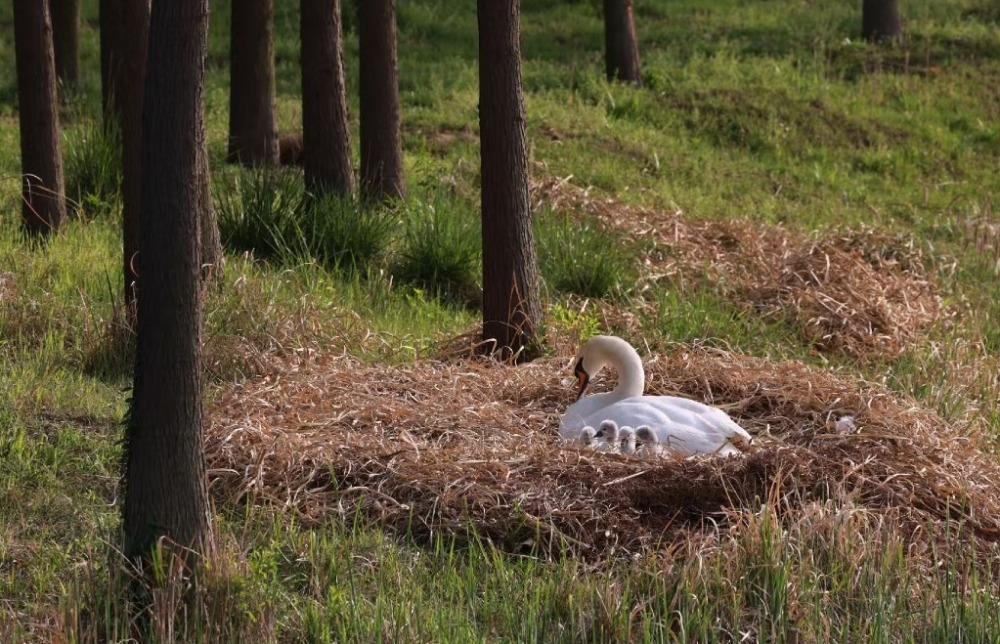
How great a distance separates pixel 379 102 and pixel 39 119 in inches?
116

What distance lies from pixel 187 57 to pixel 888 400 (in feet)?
13.0

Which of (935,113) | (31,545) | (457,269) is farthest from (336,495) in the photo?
(935,113)

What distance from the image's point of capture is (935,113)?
1823 centimetres

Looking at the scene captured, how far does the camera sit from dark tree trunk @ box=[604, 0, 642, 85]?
17969mm

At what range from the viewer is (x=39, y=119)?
1082 cm

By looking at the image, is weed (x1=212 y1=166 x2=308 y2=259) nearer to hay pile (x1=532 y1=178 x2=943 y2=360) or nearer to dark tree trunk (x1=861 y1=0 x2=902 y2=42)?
hay pile (x1=532 y1=178 x2=943 y2=360)

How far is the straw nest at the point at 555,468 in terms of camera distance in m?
5.94

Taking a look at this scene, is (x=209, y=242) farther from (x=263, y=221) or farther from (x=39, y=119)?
(x=39, y=119)

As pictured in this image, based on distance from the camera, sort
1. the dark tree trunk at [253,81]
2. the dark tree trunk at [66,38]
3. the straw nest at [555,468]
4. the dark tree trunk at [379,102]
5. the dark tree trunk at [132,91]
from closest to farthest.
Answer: the straw nest at [555,468], the dark tree trunk at [132,91], the dark tree trunk at [379,102], the dark tree trunk at [253,81], the dark tree trunk at [66,38]

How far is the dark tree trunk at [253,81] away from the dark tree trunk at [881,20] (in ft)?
33.8

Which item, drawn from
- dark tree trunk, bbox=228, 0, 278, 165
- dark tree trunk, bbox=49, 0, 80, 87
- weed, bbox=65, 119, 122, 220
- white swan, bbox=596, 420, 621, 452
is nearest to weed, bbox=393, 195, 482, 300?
weed, bbox=65, 119, 122, 220

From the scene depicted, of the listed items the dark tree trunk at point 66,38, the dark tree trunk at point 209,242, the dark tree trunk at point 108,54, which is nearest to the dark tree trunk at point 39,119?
the dark tree trunk at point 108,54

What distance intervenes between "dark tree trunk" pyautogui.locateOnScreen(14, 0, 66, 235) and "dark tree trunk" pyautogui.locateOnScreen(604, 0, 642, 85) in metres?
8.68

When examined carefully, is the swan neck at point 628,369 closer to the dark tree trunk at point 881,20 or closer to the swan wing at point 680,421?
the swan wing at point 680,421
